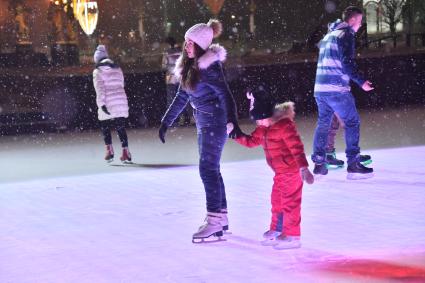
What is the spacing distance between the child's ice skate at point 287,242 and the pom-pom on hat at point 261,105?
2.73 ft

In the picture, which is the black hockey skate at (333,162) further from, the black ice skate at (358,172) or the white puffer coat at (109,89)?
the white puffer coat at (109,89)

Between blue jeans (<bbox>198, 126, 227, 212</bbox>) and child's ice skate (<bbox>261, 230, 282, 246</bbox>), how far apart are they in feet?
1.43

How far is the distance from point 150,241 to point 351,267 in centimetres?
165

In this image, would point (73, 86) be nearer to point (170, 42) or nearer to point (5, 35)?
point (170, 42)

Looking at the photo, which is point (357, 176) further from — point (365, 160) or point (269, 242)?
point (269, 242)

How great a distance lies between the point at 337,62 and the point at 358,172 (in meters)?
1.17

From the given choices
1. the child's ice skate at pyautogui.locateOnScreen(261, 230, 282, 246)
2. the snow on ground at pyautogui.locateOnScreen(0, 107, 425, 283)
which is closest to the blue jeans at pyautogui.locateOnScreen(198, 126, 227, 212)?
the snow on ground at pyautogui.locateOnScreen(0, 107, 425, 283)

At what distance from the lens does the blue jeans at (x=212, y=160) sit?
593 cm

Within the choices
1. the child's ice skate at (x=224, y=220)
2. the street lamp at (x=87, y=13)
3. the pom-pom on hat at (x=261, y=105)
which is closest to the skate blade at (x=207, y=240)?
the child's ice skate at (x=224, y=220)

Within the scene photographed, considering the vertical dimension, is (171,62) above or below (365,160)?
above

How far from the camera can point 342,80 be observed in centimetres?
A: 869

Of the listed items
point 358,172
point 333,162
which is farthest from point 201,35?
point 333,162

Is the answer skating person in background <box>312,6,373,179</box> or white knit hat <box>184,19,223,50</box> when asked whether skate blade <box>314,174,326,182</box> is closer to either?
skating person in background <box>312,6,373,179</box>

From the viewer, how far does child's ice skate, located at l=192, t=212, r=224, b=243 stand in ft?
19.4
